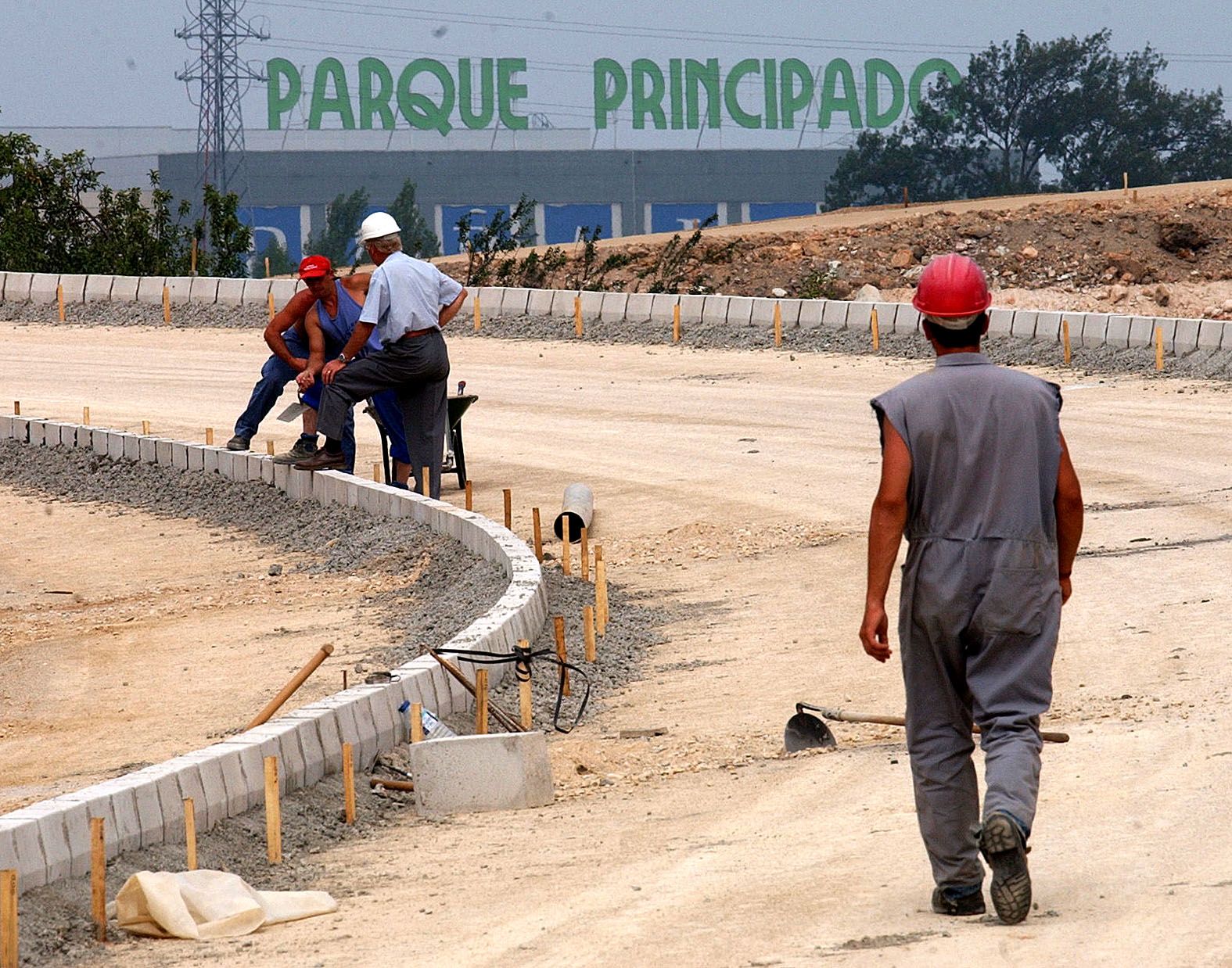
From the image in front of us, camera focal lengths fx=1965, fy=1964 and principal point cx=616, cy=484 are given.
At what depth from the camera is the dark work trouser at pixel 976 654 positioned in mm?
4617

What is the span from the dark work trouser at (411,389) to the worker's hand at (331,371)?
0.14 feet

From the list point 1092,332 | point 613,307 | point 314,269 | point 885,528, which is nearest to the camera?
point 885,528

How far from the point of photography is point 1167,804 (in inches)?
216

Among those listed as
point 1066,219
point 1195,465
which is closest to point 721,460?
point 1195,465

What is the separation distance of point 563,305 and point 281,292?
152 inches

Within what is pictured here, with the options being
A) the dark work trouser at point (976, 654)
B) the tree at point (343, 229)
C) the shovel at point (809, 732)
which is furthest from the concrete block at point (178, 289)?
the tree at point (343, 229)

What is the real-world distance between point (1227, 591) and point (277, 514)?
254 inches

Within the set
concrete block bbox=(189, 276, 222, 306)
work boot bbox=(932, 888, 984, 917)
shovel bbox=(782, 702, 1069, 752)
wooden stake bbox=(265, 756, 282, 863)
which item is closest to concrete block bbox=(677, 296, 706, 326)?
concrete block bbox=(189, 276, 222, 306)

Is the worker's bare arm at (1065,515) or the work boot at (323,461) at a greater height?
the worker's bare arm at (1065,515)

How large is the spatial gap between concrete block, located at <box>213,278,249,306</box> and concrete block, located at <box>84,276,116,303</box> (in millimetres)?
1360

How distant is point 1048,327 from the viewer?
19.8m

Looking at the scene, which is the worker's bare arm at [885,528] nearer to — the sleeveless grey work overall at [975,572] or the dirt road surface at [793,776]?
the sleeveless grey work overall at [975,572]

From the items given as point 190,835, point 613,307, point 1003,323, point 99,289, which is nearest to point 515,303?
point 613,307

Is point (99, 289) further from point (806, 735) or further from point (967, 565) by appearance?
point (967, 565)
